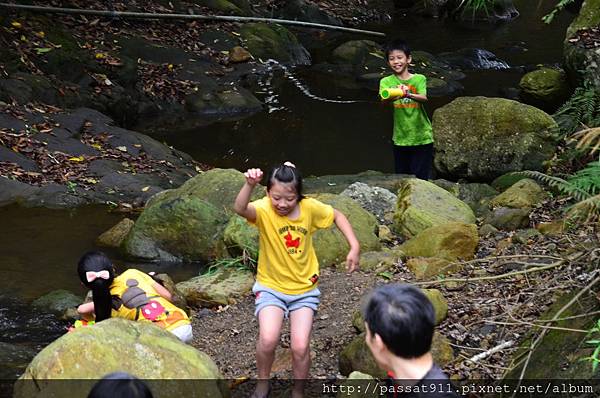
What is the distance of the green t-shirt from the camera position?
307 inches

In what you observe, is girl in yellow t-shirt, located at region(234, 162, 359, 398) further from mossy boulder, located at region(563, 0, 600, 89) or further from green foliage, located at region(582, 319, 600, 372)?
mossy boulder, located at region(563, 0, 600, 89)

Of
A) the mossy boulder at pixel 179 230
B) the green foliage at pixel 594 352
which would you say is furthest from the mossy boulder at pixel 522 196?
the green foliage at pixel 594 352

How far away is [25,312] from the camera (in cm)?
659

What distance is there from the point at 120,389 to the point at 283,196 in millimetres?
2051

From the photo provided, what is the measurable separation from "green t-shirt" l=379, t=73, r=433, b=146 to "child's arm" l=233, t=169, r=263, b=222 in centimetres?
365

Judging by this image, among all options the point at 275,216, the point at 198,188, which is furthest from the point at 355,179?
the point at 275,216

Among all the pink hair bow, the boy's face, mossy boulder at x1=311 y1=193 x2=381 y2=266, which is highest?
the boy's face

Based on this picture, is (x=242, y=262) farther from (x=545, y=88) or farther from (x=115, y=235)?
(x=545, y=88)

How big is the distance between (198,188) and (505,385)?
478 cm

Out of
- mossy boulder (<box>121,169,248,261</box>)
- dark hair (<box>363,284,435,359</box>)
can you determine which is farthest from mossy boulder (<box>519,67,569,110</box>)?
dark hair (<box>363,284,435,359</box>)

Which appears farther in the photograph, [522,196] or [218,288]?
[522,196]

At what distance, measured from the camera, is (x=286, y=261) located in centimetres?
446

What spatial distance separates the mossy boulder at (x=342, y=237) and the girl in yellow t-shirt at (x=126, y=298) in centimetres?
192

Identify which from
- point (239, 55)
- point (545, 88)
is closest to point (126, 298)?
point (545, 88)
